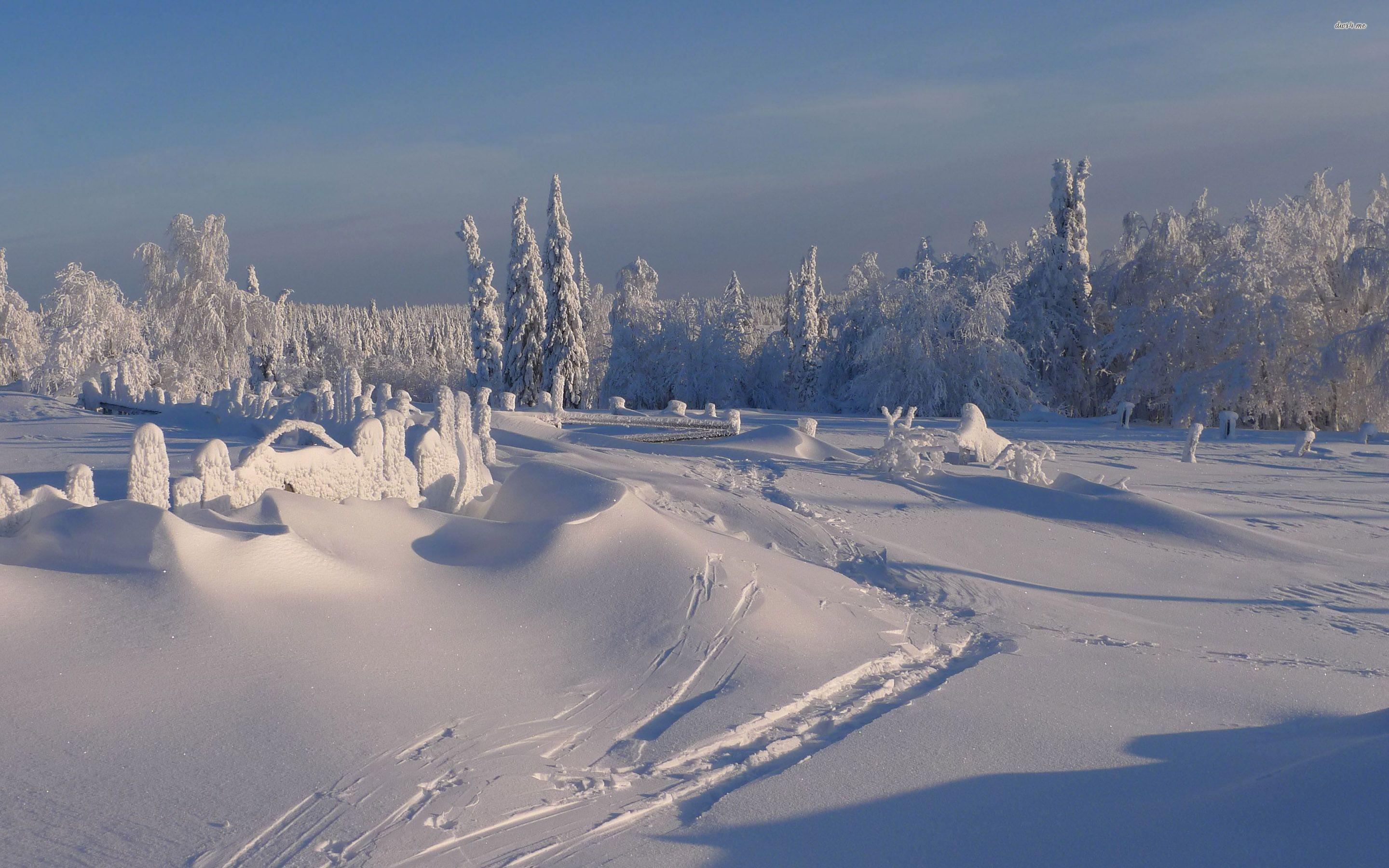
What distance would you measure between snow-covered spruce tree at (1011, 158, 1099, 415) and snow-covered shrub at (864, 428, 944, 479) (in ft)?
67.4

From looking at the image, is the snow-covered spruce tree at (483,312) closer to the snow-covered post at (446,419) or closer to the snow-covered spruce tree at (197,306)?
the snow-covered spruce tree at (197,306)

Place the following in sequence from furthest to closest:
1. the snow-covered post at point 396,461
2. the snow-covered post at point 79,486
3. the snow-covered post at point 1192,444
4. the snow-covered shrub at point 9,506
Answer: the snow-covered post at point 1192,444
the snow-covered post at point 396,461
the snow-covered post at point 79,486
the snow-covered shrub at point 9,506

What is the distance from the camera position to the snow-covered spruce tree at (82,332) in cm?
2808

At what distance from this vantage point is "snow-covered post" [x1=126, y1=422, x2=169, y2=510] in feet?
21.5

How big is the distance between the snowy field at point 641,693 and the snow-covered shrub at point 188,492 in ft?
0.69

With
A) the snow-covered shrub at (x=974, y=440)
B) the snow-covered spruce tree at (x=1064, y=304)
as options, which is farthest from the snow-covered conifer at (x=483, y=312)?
the snow-covered shrub at (x=974, y=440)

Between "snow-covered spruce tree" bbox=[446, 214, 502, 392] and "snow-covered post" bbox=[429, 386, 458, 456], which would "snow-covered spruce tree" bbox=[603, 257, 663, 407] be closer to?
"snow-covered spruce tree" bbox=[446, 214, 502, 392]

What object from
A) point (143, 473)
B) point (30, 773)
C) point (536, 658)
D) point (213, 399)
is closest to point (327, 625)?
point (536, 658)

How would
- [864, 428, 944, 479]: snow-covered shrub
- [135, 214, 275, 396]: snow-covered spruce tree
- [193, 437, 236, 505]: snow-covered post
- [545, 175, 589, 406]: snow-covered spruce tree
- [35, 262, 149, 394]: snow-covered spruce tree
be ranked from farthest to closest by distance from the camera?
[545, 175, 589, 406]: snow-covered spruce tree
[135, 214, 275, 396]: snow-covered spruce tree
[35, 262, 149, 394]: snow-covered spruce tree
[864, 428, 944, 479]: snow-covered shrub
[193, 437, 236, 505]: snow-covered post

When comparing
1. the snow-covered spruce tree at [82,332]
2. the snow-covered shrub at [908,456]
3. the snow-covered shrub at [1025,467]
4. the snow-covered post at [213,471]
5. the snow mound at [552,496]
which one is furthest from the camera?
the snow-covered spruce tree at [82,332]

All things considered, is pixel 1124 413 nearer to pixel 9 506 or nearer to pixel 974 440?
pixel 974 440

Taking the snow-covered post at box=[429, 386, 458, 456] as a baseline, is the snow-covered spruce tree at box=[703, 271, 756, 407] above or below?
above

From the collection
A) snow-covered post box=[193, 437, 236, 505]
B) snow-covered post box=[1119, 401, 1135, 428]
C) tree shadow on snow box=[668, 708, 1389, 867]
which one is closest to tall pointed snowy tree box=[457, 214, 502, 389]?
snow-covered post box=[1119, 401, 1135, 428]

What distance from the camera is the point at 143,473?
6594mm
